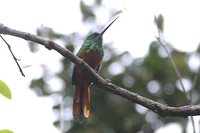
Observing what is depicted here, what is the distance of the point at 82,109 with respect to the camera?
9.64 feet

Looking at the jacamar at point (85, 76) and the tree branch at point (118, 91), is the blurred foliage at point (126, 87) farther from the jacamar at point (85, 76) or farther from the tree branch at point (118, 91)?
the tree branch at point (118, 91)

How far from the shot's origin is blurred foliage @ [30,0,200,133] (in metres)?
4.26

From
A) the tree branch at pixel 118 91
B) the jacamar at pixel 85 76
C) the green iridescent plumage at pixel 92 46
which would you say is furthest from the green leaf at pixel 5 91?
the green iridescent plumage at pixel 92 46

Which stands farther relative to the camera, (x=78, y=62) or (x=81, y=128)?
(x=81, y=128)

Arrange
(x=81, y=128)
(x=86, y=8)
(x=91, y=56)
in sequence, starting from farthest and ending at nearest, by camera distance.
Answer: (x=86, y=8) < (x=81, y=128) < (x=91, y=56)

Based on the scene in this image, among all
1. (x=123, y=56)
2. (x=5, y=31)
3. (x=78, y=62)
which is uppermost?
(x=5, y=31)

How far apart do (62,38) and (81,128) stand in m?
0.95

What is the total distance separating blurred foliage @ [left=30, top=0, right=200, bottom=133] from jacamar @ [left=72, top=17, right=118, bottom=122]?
65 centimetres

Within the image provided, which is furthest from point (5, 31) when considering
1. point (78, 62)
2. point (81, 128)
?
point (81, 128)

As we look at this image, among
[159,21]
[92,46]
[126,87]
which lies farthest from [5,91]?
[126,87]

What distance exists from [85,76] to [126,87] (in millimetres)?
1457

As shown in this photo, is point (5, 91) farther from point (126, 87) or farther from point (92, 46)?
point (126, 87)

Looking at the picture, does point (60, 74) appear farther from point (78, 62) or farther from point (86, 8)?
point (78, 62)

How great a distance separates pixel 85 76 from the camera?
9.69ft
